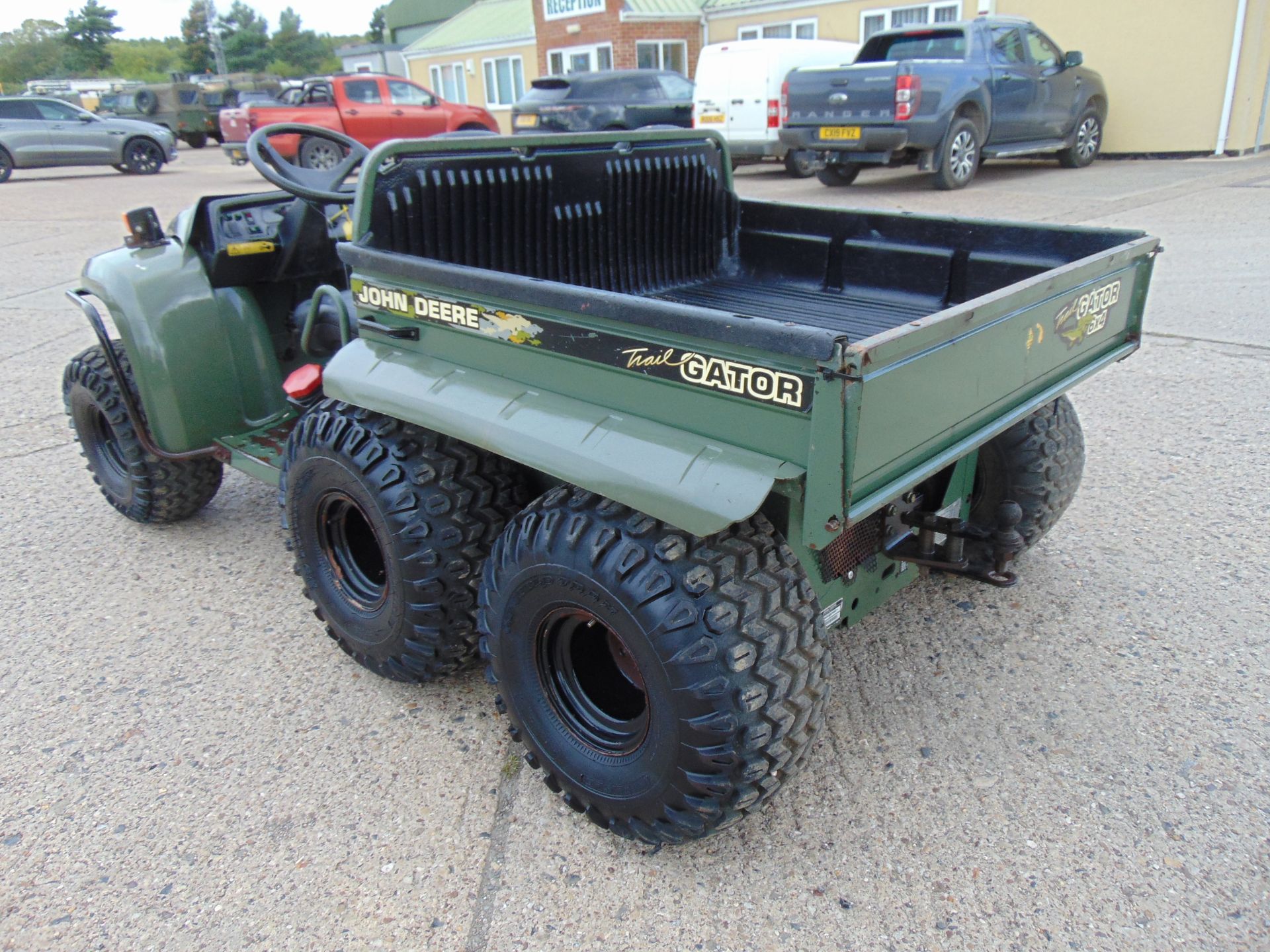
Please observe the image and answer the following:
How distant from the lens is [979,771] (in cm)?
254

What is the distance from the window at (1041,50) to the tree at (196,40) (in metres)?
71.4

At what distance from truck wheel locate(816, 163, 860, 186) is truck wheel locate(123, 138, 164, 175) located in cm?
1477

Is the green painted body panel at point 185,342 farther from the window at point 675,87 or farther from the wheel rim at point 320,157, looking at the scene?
the wheel rim at point 320,157

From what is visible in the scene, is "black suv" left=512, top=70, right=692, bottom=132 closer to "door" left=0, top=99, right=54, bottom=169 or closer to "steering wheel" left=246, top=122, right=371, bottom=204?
"door" left=0, top=99, right=54, bottom=169

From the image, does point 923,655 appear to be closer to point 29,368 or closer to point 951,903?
point 951,903

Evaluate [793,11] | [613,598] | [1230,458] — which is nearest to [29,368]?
[613,598]

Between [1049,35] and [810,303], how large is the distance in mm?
13023

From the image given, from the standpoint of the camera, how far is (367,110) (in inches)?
714

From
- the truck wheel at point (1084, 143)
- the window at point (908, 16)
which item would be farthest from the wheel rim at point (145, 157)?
the truck wheel at point (1084, 143)

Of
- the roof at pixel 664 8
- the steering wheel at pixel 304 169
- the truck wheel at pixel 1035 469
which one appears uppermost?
the roof at pixel 664 8

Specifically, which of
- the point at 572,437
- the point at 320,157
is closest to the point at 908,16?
the point at 320,157

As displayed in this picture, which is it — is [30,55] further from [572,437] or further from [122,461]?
[572,437]

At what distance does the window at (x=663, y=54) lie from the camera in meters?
21.8

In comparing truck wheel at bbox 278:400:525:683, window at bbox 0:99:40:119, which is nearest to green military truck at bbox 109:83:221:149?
window at bbox 0:99:40:119
